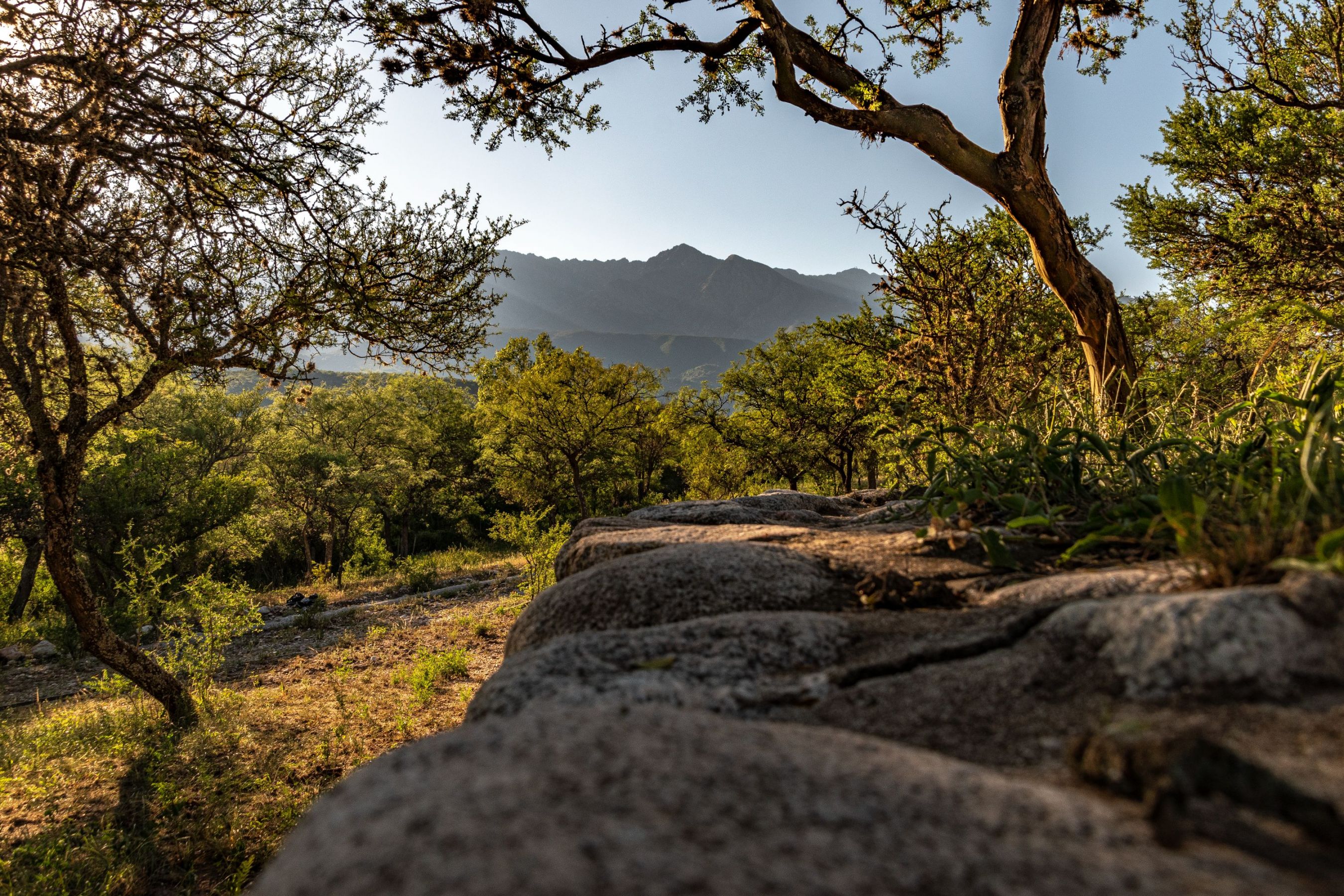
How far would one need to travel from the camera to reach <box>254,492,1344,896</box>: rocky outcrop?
613 millimetres

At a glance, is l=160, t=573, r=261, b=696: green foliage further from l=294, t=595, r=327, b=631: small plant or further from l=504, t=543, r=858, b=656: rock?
l=504, t=543, r=858, b=656: rock

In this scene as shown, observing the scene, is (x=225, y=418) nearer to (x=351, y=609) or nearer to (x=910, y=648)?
(x=351, y=609)

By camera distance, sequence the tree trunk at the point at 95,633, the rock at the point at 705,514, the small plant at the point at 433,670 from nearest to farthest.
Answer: the rock at the point at 705,514 → the tree trunk at the point at 95,633 → the small plant at the point at 433,670

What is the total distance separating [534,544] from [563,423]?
7236mm

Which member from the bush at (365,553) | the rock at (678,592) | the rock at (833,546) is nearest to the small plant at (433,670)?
the rock at (833,546)

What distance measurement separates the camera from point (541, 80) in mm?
6336

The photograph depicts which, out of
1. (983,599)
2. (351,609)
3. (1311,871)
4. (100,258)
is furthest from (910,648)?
(351,609)

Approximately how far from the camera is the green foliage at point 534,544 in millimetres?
11586

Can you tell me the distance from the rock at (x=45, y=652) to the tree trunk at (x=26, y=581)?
339cm

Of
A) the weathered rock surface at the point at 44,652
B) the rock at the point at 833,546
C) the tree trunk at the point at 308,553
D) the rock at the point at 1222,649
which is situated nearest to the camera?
the rock at the point at 1222,649

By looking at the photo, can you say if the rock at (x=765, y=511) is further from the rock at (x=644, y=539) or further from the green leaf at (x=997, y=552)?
the green leaf at (x=997, y=552)

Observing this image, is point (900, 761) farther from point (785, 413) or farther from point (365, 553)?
point (365, 553)

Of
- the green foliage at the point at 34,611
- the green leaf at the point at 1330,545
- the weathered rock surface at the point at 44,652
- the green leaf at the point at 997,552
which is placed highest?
the green leaf at the point at 1330,545

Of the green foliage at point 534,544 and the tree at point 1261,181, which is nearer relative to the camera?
the tree at point 1261,181
